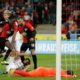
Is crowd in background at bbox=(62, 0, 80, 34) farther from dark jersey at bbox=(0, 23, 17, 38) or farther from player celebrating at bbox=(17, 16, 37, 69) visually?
player celebrating at bbox=(17, 16, 37, 69)

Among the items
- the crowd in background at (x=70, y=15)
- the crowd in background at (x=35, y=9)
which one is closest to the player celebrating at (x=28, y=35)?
the crowd in background at (x=70, y=15)

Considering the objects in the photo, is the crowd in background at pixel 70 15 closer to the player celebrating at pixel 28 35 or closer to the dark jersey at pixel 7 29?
the dark jersey at pixel 7 29

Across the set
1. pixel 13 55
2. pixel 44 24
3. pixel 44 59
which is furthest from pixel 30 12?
pixel 13 55

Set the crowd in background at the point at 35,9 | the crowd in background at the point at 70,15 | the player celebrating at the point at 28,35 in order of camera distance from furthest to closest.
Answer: the crowd in background at the point at 35,9
the crowd in background at the point at 70,15
the player celebrating at the point at 28,35

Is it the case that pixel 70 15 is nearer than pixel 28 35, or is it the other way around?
pixel 28 35

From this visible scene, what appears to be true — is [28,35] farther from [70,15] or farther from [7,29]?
[70,15]

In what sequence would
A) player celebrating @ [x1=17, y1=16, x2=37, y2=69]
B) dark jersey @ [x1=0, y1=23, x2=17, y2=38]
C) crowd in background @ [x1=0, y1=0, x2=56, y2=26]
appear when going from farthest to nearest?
1. crowd in background @ [x1=0, y1=0, x2=56, y2=26]
2. dark jersey @ [x1=0, y1=23, x2=17, y2=38]
3. player celebrating @ [x1=17, y1=16, x2=37, y2=69]

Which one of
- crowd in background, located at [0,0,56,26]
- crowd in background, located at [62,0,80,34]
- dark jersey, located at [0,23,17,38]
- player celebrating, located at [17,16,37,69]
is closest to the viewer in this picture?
player celebrating, located at [17,16,37,69]

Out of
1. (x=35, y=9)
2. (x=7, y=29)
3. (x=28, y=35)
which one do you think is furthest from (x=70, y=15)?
(x=28, y=35)

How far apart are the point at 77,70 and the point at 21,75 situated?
213 cm

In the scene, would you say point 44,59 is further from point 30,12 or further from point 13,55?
point 30,12

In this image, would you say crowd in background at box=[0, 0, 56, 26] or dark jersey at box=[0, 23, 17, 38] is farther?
crowd in background at box=[0, 0, 56, 26]

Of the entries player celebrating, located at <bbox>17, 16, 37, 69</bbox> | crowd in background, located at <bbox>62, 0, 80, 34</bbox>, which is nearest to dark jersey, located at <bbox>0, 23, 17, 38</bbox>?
player celebrating, located at <bbox>17, 16, 37, 69</bbox>

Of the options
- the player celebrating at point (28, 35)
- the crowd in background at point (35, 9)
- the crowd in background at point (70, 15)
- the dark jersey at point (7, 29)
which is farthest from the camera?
the crowd in background at point (35, 9)
